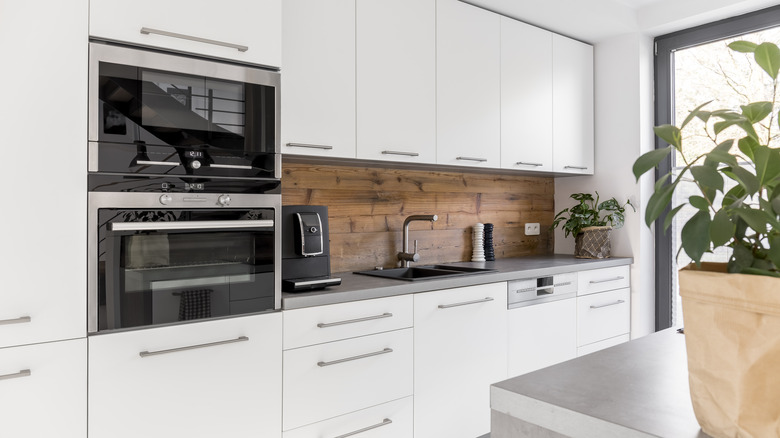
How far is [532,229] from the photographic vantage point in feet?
12.6

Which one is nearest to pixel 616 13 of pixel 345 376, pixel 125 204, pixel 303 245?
pixel 303 245

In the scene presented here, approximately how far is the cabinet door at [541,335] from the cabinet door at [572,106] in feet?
3.32

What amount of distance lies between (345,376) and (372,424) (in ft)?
0.92

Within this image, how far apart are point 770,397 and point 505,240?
122 inches

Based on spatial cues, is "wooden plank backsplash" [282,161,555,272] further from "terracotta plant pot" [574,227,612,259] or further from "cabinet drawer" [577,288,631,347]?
"cabinet drawer" [577,288,631,347]

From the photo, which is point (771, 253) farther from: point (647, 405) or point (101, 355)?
point (101, 355)

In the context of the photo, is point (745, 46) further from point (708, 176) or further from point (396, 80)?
point (396, 80)

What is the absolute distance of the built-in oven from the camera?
1.61m

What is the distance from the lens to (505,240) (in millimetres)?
3664

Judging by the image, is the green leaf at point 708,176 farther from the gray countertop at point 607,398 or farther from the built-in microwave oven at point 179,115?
the built-in microwave oven at point 179,115

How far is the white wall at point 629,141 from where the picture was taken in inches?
139

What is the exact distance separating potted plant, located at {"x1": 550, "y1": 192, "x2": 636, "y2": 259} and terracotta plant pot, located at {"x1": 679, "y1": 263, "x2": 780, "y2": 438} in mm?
2934
